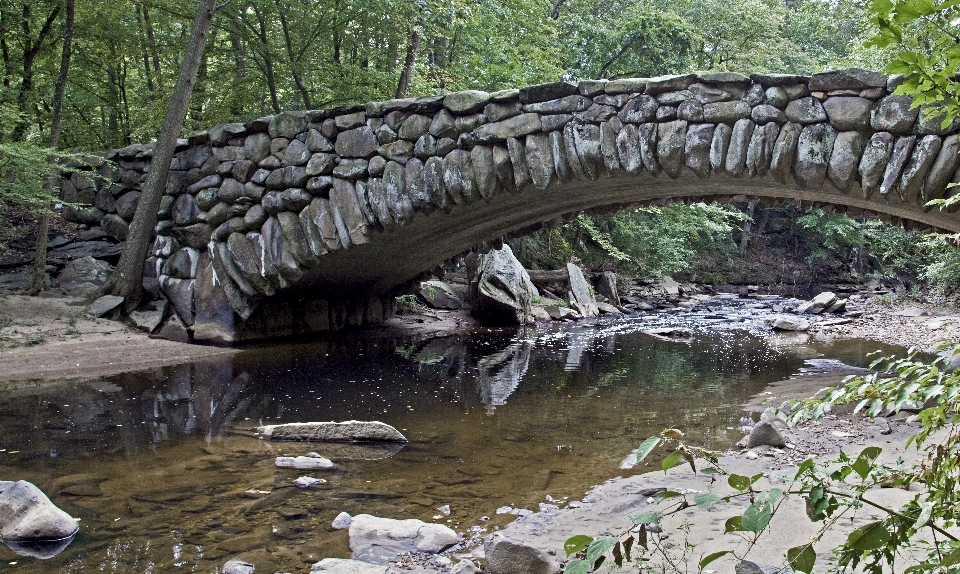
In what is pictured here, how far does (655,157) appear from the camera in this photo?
5.90 m

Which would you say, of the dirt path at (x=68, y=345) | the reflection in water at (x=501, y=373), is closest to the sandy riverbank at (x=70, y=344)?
the dirt path at (x=68, y=345)

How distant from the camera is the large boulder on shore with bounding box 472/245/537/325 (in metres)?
11.8

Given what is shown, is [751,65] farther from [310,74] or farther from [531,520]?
[531,520]

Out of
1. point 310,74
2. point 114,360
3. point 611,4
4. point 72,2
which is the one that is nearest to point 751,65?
point 611,4

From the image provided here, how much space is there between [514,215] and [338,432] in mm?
4505

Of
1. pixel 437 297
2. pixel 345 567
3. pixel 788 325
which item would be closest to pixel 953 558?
pixel 345 567

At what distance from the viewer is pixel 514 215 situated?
8.30m

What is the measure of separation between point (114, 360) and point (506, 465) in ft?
15.8

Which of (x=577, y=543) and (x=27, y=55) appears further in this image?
(x=27, y=55)

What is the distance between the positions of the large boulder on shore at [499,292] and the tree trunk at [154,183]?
5.21 meters

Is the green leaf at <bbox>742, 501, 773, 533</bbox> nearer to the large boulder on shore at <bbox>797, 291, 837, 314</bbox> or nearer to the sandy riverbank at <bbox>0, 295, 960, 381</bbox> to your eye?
the sandy riverbank at <bbox>0, 295, 960, 381</bbox>

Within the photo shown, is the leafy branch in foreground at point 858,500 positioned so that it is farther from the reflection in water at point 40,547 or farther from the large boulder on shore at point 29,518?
the large boulder on shore at point 29,518

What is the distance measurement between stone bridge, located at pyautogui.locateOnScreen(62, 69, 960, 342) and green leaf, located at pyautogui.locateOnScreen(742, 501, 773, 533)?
4206mm

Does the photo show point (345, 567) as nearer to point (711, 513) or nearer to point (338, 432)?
point (711, 513)
